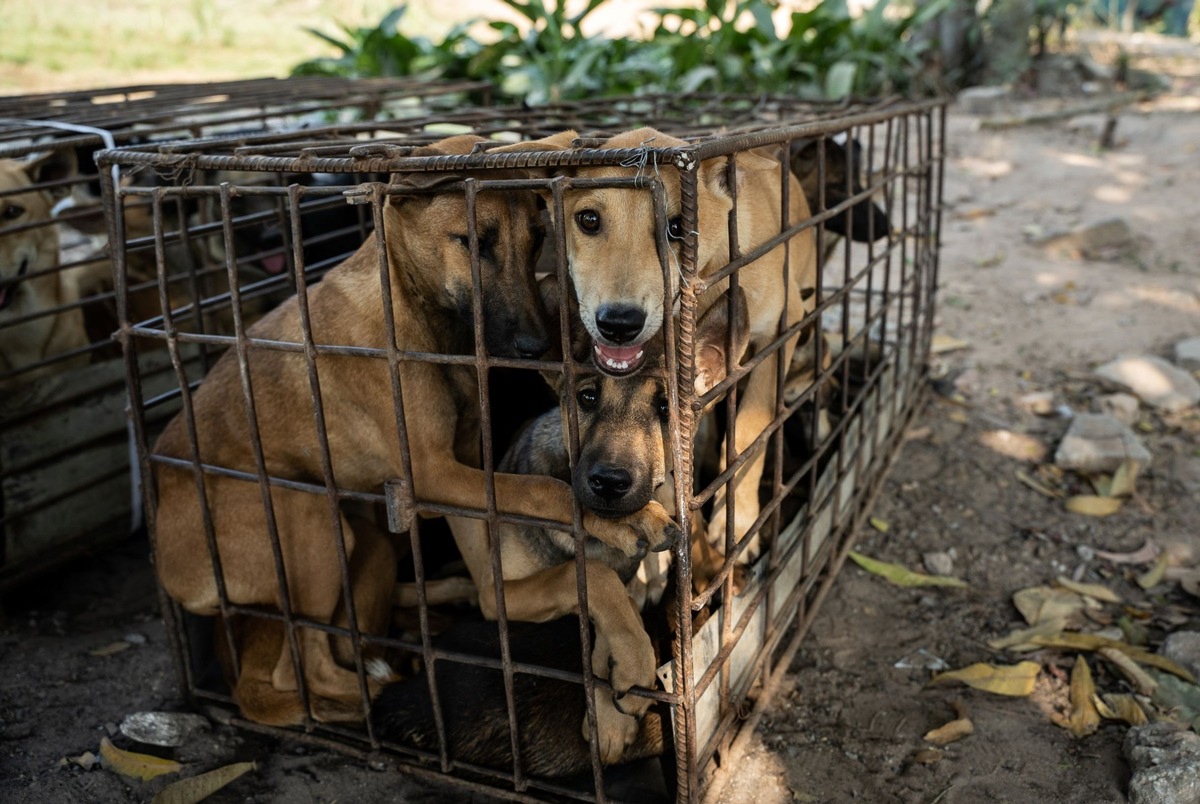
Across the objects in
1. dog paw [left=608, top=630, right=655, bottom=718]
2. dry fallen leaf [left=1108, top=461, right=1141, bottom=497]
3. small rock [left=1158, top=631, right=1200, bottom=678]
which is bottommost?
small rock [left=1158, top=631, right=1200, bottom=678]

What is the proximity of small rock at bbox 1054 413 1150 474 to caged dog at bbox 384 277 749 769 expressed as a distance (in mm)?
2458

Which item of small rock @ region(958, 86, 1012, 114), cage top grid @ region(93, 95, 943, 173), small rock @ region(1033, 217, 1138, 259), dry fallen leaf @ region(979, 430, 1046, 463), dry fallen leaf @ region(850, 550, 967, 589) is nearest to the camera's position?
cage top grid @ region(93, 95, 943, 173)

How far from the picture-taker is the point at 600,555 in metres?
3.14

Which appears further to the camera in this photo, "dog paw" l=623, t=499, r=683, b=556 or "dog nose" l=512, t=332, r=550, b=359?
"dog nose" l=512, t=332, r=550, b=359

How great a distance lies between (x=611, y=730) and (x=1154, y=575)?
251cm

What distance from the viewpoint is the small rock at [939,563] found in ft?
13.4

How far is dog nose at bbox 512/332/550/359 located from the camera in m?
2.74

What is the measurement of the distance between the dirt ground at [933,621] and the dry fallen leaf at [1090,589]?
8 centimetres

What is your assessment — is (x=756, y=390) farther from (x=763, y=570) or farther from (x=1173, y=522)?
(x=1173, y=522)

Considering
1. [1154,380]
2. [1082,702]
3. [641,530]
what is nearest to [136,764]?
[641,530]

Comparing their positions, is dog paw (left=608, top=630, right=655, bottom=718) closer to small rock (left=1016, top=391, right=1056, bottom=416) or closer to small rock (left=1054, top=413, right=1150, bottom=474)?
small rock (left=1054, top=413, right=1150, bottom=474)

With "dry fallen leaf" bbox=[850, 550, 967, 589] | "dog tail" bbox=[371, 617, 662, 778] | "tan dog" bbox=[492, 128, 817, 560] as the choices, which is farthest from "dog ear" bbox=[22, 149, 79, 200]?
"dry fallen leaf" bbox=[850, 550, 967, 589]

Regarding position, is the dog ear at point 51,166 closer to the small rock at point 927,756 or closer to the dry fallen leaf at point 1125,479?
the small rock at point 927,756

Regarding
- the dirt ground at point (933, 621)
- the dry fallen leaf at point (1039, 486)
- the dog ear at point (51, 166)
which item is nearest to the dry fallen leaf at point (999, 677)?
the dirt ground at point (933, 621)
